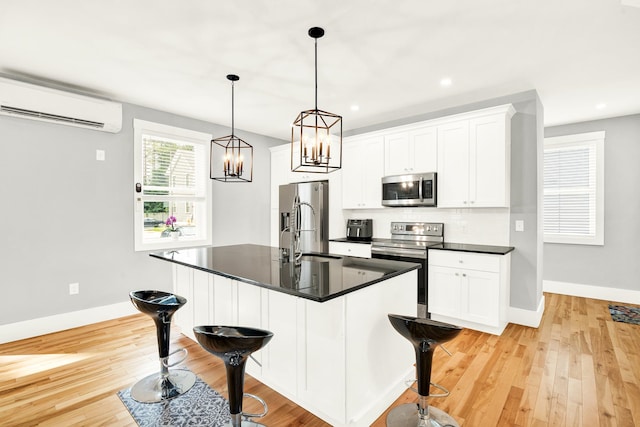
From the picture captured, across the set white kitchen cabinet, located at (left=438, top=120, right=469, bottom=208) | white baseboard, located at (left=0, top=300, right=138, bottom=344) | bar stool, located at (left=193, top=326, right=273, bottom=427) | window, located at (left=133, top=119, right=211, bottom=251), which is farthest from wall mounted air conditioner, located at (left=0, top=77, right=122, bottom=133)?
white kitchen cabinet, located at (left=438, top=120, right=469, bottom=208)

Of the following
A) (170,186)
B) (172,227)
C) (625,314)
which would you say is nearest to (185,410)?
(172,227)


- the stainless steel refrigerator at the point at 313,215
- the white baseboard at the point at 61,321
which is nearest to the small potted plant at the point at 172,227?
the white baseboard at the point at 61,321

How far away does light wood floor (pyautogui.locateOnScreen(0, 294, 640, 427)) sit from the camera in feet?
6.57

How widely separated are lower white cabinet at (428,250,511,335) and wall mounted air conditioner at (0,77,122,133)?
13.3ft

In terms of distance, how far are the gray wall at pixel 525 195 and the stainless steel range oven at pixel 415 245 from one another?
2.88 feet

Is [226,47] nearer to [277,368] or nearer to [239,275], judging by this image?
[239,275]

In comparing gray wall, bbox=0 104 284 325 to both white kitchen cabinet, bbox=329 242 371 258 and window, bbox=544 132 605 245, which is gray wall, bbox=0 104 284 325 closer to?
white kitchen cabinet, bbox=329 242 371 258

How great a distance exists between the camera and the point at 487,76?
3.12m

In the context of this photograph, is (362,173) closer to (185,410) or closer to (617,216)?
(185,410)

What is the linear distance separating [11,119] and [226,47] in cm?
Answer: 244

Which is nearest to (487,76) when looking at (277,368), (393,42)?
(393,42)

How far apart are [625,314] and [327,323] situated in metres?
4.35

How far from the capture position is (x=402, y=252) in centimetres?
377

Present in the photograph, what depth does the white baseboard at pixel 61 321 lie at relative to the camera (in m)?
3.15
